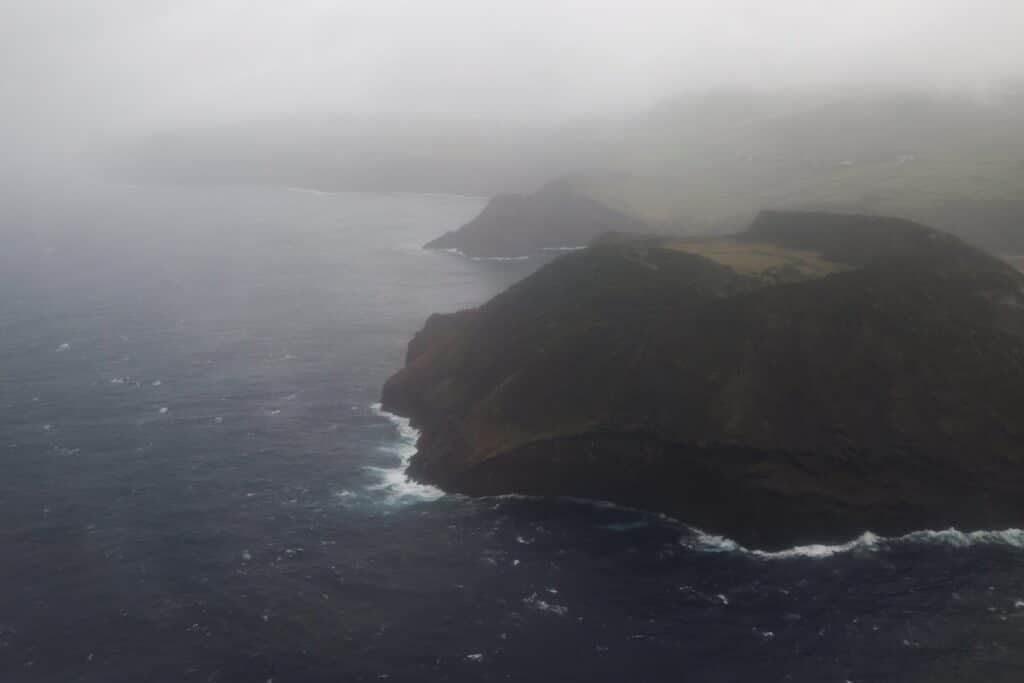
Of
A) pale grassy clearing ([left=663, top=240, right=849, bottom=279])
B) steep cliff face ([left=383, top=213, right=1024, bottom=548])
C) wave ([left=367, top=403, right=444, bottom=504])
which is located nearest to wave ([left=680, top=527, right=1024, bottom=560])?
steep cliff face ([left=383, top=213, right=1024, bottom=548])

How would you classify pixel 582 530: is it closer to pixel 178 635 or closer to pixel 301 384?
pixel 178 635

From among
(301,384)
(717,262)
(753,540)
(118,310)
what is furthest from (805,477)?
(118,310)

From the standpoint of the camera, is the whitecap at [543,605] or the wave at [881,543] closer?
the whitecap at [543,605]

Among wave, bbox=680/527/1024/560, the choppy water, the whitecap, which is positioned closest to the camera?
the choppy water

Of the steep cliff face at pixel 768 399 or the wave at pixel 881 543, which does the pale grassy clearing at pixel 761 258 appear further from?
the wave at pixel 881 543

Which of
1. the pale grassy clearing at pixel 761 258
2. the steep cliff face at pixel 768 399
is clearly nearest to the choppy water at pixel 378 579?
the steep cliff face at pixel 768 399

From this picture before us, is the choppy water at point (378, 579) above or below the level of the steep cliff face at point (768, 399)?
below

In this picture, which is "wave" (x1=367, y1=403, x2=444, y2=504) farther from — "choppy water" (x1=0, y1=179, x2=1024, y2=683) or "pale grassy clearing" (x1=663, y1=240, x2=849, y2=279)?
"pale grassy clearing" (x1=663, y1=240, x2=849, y2=279)
